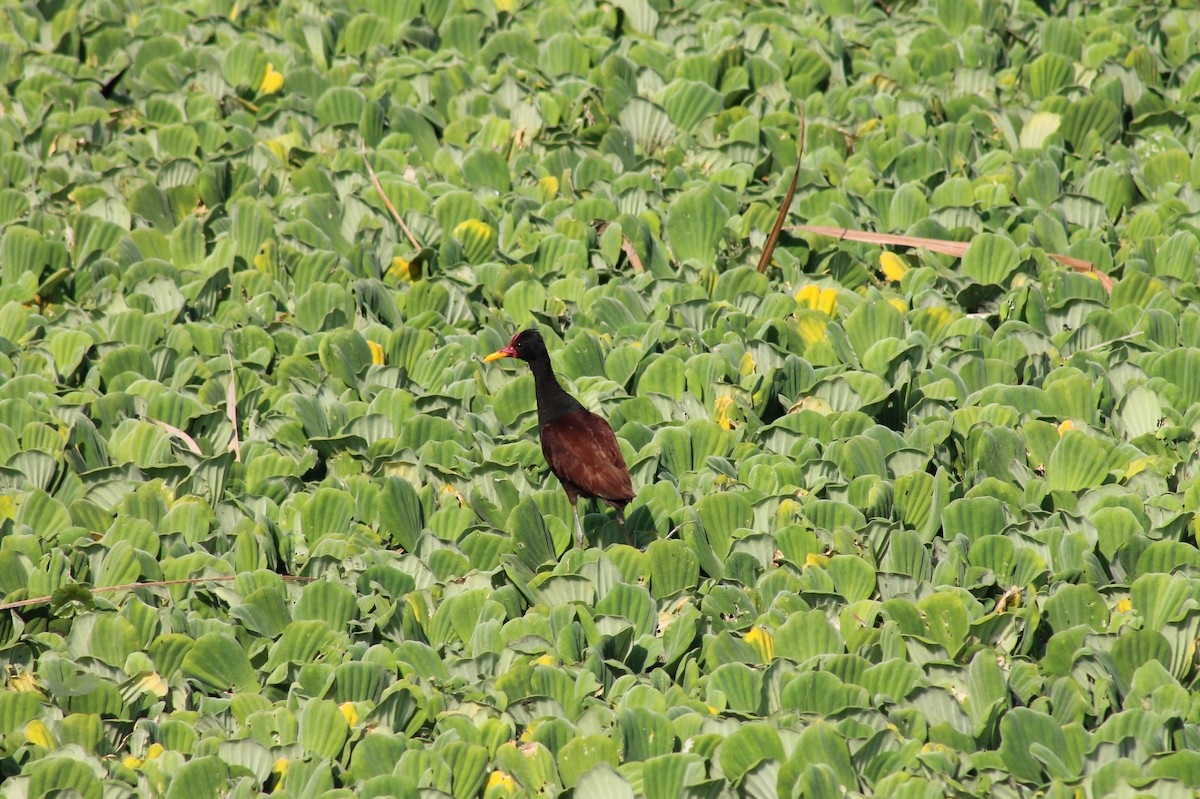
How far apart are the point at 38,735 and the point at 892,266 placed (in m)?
4.06

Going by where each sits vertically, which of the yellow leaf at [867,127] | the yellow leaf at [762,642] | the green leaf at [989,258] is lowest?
the yellow leaf at [762,642]

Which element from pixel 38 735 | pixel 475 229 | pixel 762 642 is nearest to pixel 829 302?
pixel 475 229

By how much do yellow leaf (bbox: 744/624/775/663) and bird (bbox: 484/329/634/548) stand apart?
2.43 feet

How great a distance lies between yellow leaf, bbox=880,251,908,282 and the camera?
6.41 metres

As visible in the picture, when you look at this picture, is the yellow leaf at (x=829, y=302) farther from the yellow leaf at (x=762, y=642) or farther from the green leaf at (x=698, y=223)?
the yellow leaf at (x=762, y=642)

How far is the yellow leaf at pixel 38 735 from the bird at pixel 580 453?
5.87 ft

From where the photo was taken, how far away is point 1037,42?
26.8 ft

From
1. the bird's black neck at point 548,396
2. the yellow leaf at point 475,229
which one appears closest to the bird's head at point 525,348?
the bird's black neck at point 548,396

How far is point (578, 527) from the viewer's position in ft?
16.3

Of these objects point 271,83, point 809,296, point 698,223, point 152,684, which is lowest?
point 152,684

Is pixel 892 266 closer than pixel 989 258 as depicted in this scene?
No

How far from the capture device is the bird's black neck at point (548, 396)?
17.3 feet

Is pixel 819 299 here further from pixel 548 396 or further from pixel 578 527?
pixel 578 527

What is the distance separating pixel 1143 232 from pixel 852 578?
9.43ft
